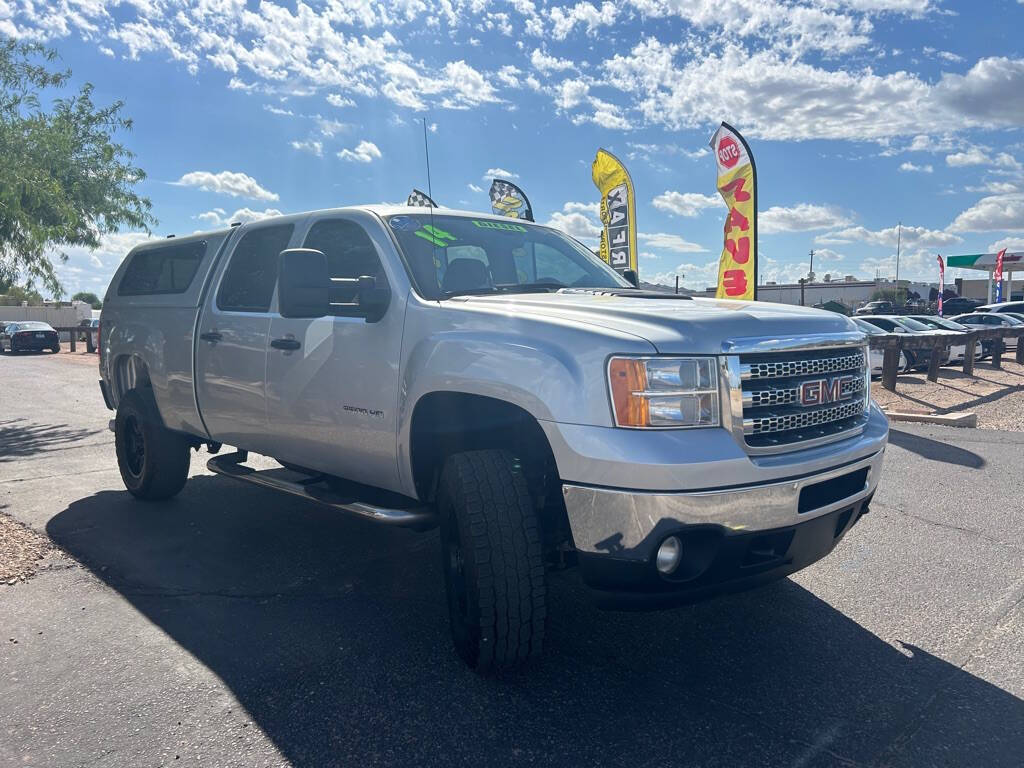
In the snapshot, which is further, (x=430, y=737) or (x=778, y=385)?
(x=778, y=385)

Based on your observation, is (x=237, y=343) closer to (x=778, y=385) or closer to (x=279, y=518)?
(x=279, y=518)

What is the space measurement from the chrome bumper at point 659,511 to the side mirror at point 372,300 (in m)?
1.39

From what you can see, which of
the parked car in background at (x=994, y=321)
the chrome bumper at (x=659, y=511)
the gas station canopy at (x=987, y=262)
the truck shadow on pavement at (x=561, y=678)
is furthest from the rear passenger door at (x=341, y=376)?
the gas station canopy at (x=987, y=262)

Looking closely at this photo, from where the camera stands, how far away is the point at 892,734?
273cm

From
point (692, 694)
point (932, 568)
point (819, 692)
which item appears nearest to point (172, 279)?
point (692, 694)

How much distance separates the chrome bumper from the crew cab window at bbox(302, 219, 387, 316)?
159 cm

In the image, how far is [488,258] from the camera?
4246 mm

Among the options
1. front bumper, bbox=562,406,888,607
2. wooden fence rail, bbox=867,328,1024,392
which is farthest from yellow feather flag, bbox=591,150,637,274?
front bumper, bbox=562,406,888,607

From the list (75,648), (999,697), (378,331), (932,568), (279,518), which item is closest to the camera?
(999,697)

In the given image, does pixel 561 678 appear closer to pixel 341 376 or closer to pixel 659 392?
pixel 659 392

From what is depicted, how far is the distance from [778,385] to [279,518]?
3.78m

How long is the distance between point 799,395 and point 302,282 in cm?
219

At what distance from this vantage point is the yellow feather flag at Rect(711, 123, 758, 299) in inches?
520

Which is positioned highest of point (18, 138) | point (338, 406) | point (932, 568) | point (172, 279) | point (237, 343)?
point (18, 138)
